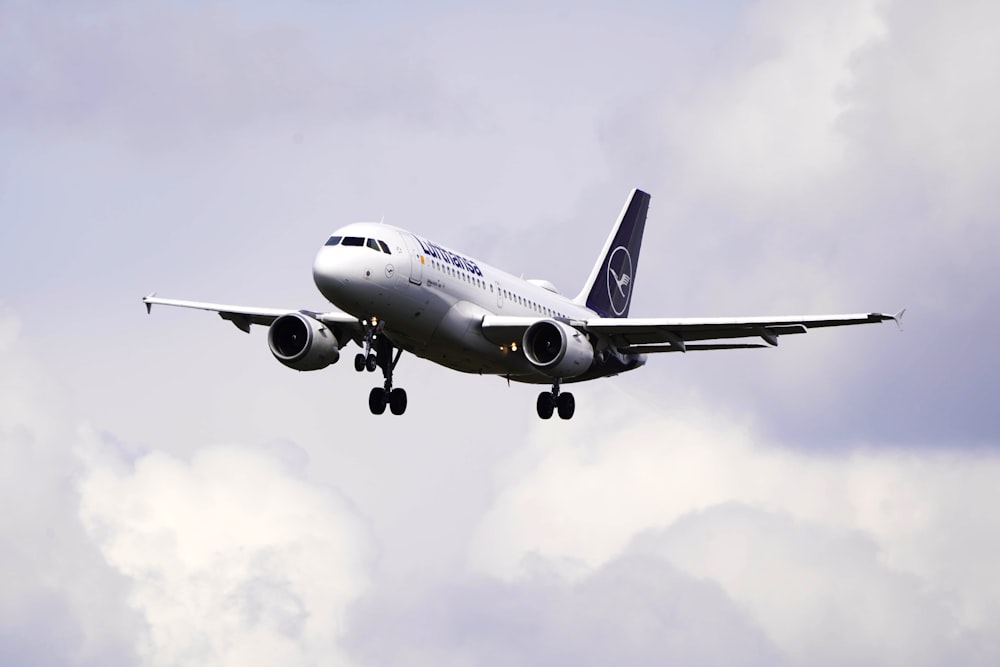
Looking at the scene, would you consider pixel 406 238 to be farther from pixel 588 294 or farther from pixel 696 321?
pixel 588 294

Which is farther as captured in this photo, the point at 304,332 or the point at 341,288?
the point at 304,332

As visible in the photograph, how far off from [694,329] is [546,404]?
22.2 feet

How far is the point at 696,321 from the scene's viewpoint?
58.3 m

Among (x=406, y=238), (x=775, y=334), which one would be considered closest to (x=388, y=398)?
(x=406, y=238)

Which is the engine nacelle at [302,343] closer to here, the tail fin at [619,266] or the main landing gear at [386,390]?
the main landing gear at [386,390]

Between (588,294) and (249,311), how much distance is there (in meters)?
14.3

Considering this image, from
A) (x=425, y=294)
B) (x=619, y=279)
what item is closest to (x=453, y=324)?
(x=425, y=294)

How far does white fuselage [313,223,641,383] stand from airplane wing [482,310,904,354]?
0.69 metres

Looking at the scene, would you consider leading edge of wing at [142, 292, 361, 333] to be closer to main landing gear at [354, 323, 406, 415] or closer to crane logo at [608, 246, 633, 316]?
main landing gear at [354, 323, 406, 415]

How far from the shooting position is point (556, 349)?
191 feet

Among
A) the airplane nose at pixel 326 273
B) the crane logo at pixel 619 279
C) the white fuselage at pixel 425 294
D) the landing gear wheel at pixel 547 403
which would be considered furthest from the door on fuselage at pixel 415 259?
the crane logo at pixel 619 279

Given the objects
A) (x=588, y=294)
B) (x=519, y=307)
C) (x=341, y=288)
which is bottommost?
(x=341, y=288)

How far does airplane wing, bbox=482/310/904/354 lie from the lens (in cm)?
5697

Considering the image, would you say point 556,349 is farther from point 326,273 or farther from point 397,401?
point 326,273
